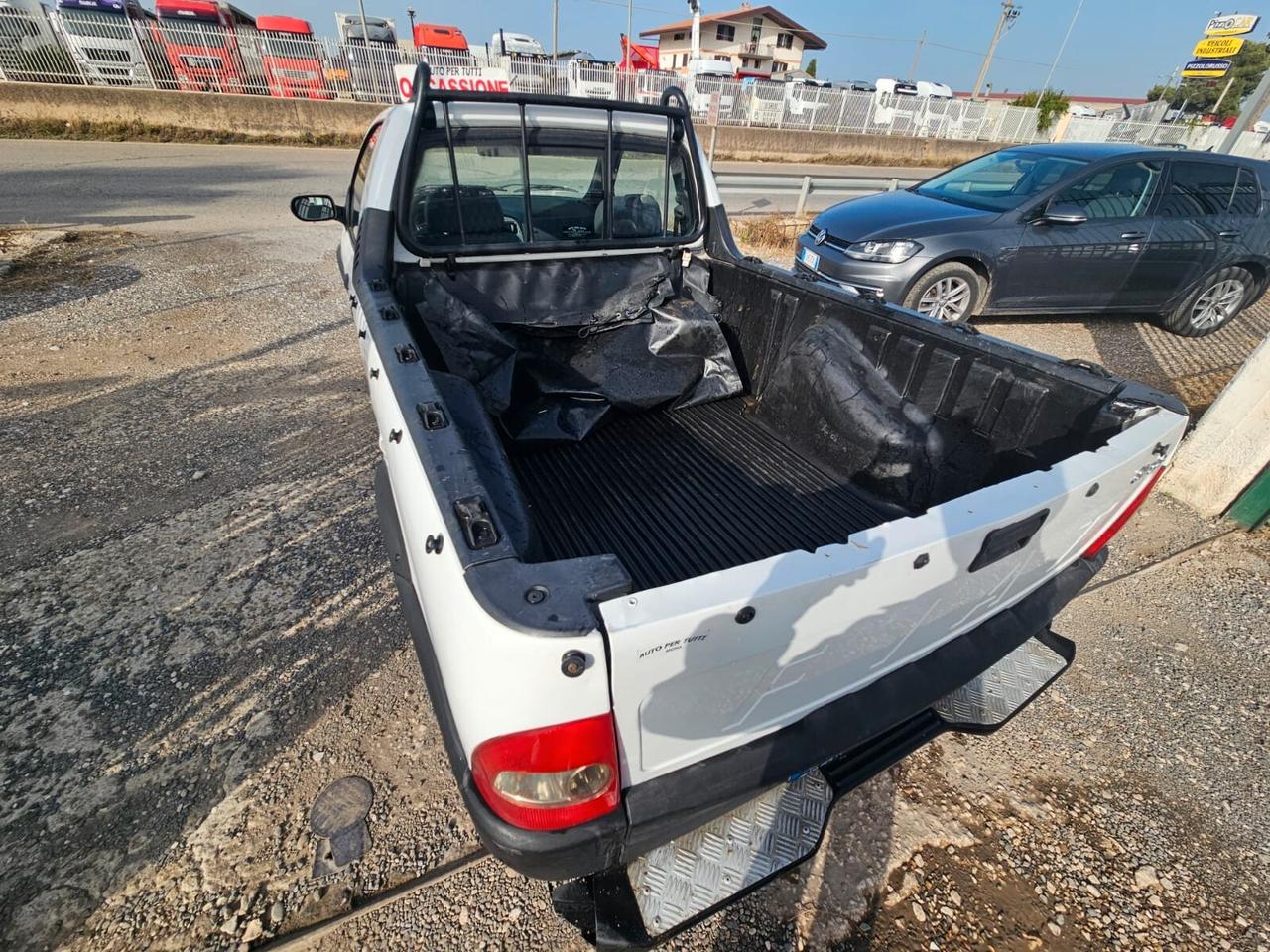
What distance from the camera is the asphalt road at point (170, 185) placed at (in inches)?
307

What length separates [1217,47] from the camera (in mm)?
29938

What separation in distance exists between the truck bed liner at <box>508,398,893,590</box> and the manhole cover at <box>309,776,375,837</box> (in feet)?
3.24

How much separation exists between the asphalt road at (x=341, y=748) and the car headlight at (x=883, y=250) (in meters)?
2.77

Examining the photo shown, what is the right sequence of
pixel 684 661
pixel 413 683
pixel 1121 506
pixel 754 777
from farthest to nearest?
pixel 413 683, pixel 1121 506, pixel 754 777, pixel 684 661

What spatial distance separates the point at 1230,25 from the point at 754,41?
29608mm

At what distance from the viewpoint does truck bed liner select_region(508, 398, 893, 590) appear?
2170 millimetres

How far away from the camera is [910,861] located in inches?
70.5

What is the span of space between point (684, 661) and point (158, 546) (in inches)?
114

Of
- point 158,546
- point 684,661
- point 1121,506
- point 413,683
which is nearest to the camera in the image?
point 684,661

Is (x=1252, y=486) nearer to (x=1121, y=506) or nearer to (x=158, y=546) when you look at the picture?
(x=1121, y=506)

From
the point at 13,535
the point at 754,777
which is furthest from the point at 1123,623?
the point at 13,535

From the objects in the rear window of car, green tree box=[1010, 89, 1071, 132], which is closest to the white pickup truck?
the rear window of car

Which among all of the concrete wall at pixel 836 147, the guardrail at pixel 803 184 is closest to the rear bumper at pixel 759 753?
the guardrail at pixel 803 184

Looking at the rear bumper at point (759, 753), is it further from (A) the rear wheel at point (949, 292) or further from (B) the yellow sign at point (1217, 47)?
(B) the yellow sign at point (1217, 47)
